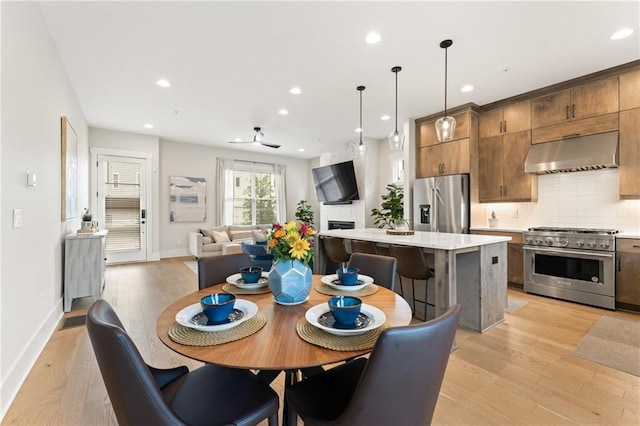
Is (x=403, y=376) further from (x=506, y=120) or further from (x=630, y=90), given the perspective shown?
(x=506, y=120)

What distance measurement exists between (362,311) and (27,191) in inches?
105

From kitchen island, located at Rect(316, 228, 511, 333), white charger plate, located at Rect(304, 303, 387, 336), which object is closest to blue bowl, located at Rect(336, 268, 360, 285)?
white charger plate, located at Rect(304, 303, 387, 336)

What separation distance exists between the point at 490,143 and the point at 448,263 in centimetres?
307

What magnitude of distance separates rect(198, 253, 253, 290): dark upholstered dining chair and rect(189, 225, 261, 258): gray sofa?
166 inches

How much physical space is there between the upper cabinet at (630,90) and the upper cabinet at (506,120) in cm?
93

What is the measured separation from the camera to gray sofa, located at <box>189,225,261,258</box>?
6273 mm

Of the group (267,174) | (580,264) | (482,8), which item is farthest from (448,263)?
(267,174)

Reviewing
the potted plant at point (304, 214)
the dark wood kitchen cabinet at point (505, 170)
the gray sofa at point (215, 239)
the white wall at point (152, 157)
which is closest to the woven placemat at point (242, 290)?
the dark wood kitchen cabinet at point (505, 170)

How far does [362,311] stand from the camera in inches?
47.9

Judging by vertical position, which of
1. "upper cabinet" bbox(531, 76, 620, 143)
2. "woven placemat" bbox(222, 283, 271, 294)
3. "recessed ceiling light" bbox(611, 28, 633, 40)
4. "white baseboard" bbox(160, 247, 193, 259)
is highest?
"recessed ceiling light" bbox(611, 28, 633, 40)

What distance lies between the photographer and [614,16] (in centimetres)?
251

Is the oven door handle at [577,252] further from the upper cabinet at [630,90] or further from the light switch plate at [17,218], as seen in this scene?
the light switch plate at [17,218]

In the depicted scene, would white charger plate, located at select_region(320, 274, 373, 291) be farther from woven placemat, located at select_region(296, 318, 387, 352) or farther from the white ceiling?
the white ceiling

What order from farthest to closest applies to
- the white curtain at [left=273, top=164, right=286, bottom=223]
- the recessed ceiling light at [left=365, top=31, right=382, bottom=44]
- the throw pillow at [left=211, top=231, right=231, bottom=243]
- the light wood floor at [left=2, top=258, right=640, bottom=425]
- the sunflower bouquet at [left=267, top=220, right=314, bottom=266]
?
the white curtain at [left=273, top=164, right=286, bottom=223], the throw pillow at [left=211, top=231, right=231, bottom=243], the recessed ceiling light at [left=365, top=31, right=382, bottom=44], the light wood floor at [left=2, top=258, right=640, bottom=425], the sunflower bouquet at [left=267, top=220, right=314, bottom=266]
